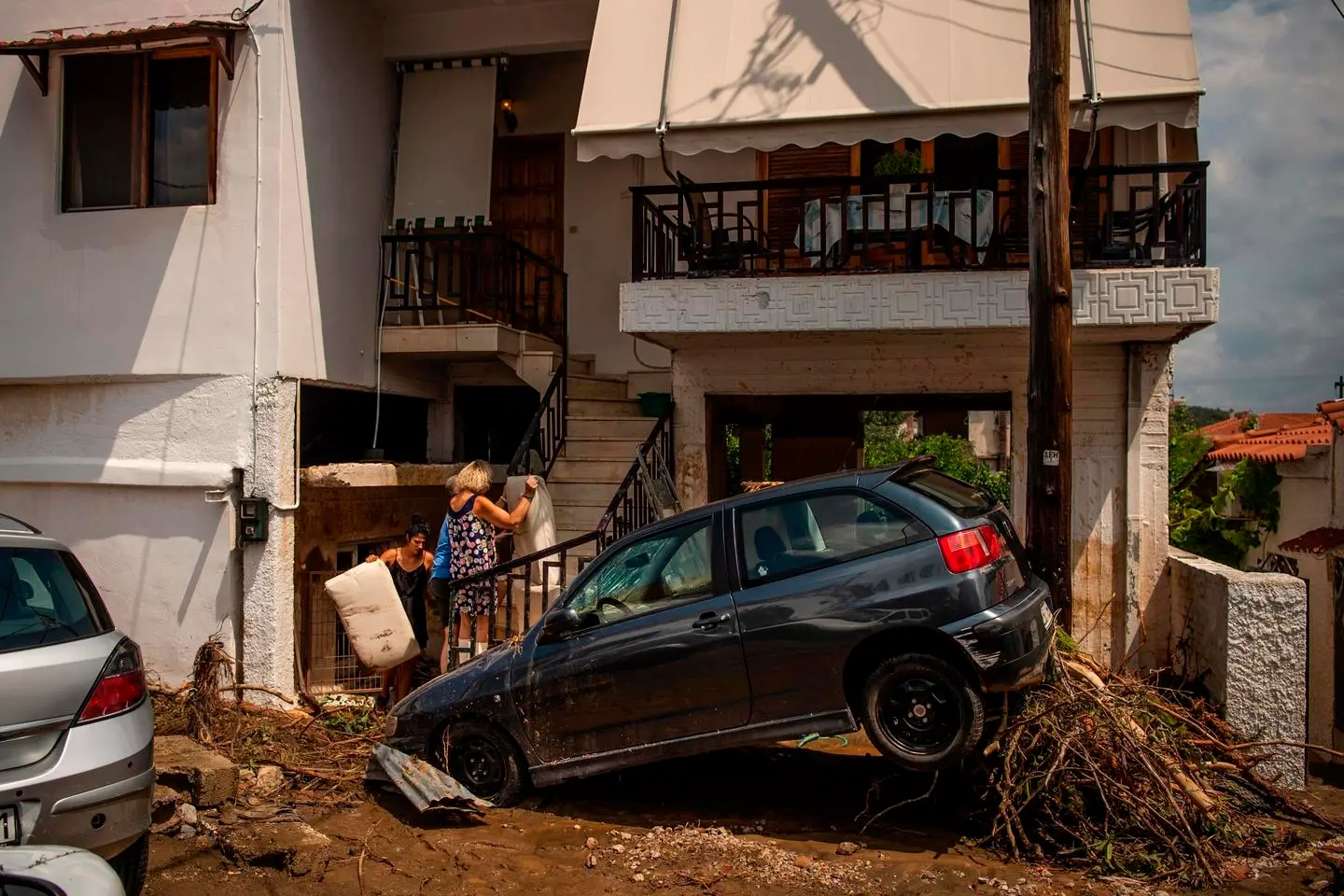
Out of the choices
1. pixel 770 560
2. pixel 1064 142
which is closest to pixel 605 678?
pixel 770 560

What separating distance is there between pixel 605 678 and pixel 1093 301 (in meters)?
4.46

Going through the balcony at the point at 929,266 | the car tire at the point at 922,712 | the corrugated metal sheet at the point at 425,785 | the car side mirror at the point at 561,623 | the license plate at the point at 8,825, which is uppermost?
the balcony at the point at 929,266

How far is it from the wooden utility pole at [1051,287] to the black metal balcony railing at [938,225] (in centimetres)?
135

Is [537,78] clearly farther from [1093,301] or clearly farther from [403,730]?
[403,730]

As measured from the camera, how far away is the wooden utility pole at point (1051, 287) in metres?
5.79

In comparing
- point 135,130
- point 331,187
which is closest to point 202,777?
point 331,187

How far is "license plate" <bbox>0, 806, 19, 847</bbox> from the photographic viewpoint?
378cm

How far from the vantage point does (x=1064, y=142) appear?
5.78 meters

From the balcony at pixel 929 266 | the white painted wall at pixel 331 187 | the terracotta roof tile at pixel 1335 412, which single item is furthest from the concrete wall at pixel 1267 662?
the white painted wall at pixel 331 187

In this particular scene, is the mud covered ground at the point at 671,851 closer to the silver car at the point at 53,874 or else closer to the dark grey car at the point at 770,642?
the dark grey car at the point at 770,642

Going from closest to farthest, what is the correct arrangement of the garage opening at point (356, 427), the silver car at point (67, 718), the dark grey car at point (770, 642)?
the silver car at point (67, 718) → the dark grey car at point (770, 642) → the garage opening at point (356, 427)

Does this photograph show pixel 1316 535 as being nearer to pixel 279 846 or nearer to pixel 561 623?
pixel 561 623

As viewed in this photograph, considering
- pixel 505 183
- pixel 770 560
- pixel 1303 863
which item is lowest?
pixel 1303 863

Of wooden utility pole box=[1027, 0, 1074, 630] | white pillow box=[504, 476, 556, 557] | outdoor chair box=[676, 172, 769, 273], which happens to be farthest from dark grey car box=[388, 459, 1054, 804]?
outdoor chair box=[676, 172, 769, 273]
